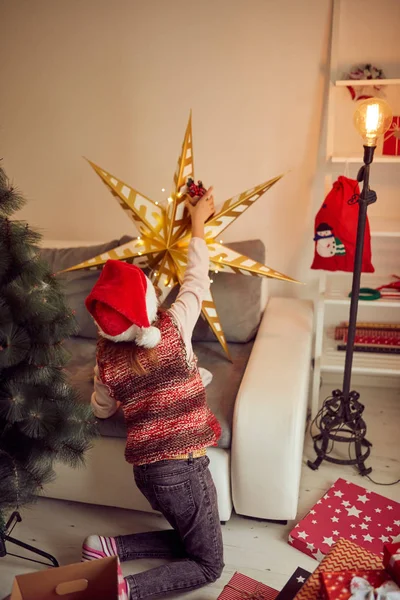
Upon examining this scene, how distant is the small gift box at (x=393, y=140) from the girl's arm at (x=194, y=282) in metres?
0.95

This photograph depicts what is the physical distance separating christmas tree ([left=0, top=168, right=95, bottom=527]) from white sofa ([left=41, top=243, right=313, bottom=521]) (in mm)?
425

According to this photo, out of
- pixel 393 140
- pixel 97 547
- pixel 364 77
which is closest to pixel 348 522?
pixel 97 547

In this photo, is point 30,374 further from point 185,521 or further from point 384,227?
point 384,227

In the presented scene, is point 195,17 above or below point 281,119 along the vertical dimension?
above

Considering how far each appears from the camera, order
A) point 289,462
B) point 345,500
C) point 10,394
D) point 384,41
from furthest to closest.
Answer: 1. point 384,41
2. point 345,500
3. point 289,462
4. point 10,394

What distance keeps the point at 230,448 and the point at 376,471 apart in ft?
2.42

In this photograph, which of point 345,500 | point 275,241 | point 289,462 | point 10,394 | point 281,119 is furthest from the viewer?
point 275,241

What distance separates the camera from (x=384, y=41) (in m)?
2.47

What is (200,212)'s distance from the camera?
6.66 ft

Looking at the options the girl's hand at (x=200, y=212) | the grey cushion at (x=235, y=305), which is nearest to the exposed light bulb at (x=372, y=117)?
the girl's hand at (x=200, y=212)

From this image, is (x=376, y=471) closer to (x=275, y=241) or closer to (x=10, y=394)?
(x=275, y=241)

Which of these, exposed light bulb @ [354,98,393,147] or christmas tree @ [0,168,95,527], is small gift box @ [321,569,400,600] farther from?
exposed light bulb @ [354,98,393,147]

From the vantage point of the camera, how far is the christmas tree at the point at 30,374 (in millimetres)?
1448

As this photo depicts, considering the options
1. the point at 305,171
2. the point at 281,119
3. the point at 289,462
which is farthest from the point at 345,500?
the point at 281,119
